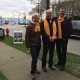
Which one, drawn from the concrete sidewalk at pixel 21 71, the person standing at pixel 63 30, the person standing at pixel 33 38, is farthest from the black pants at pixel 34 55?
the person standing at pixel 63 30

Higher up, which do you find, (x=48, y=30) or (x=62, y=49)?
(x=48, y=30)

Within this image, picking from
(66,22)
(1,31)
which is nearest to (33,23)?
(66,22)

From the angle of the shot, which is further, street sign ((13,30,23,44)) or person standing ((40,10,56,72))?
street sign ((13,30,23,44))

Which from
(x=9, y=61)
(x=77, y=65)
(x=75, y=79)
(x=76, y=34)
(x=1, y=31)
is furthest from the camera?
(x=76, y=34)

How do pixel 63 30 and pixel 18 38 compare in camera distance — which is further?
pixel 18 38

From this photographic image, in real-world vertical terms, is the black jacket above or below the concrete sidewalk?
above

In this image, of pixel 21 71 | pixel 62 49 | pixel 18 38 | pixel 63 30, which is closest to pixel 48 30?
pixel 63 30

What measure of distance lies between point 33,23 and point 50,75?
161 cm

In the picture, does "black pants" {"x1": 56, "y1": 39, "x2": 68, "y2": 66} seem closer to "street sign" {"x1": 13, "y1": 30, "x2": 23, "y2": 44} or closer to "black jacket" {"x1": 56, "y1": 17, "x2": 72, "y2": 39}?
"black jacket" {"x1": 56, "y1": 17, "x2": 72, "y2": 39}

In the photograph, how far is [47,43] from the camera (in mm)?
6820

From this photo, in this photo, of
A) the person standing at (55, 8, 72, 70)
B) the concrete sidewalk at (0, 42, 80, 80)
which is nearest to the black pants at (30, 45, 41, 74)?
the concrete sidewalk at (0, 42, 80, 80)

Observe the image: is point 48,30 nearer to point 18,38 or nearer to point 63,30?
point 63,30

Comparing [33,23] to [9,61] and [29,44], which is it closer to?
[29,44]

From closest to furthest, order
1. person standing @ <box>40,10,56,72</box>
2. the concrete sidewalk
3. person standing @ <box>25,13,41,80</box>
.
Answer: person standing @ <box>25,13,41,80</box> < the concrete sidewalk < person standing @ <box>40,10,56,72</box>
